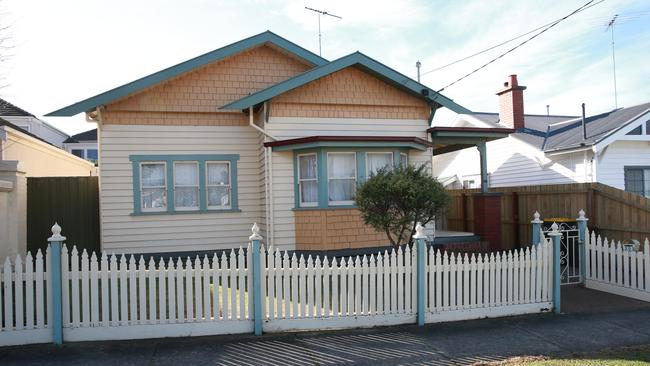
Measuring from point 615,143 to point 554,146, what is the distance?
1866mm

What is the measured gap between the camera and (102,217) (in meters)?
11.6

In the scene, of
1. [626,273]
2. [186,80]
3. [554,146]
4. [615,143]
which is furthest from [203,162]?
[615,143]

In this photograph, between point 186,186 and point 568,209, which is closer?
point 186,186

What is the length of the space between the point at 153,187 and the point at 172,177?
54 centimetres

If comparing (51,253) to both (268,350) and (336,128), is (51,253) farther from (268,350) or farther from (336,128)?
(336,128)

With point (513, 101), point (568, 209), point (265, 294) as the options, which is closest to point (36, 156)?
point (265, 294)

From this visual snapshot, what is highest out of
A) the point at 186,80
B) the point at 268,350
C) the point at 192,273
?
the point at 186,80

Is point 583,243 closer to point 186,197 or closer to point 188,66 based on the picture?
point 186,197

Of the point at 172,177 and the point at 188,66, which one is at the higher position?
the point at 188,66

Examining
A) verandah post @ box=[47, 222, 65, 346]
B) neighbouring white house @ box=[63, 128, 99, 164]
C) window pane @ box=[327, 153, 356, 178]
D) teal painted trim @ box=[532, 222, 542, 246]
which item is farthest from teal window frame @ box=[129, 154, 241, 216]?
neighbouring white house @ box=[63, 128, 99, 164]

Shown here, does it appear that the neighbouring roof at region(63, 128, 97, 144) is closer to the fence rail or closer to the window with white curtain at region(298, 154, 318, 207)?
the window with white curtain at region(298, 154, 318, 207)

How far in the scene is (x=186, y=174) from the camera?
1229cm

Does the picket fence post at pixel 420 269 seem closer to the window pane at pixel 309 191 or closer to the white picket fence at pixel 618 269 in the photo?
the white picket fence at pixel 618 269

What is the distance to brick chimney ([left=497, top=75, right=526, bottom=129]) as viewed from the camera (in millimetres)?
18797
